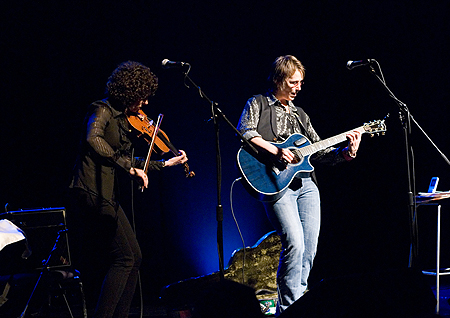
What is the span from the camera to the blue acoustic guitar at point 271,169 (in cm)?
311

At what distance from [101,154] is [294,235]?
4.54 ft

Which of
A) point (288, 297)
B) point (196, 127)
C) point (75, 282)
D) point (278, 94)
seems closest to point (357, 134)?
point (278, 94)

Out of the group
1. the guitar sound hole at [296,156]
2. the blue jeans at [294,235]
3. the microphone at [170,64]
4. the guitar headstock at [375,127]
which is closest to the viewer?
the microphone at [170,64]

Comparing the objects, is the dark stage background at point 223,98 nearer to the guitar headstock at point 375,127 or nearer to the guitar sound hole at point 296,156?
the guitar headstock at point 375,127

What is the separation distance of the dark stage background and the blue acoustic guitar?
4.10 ft

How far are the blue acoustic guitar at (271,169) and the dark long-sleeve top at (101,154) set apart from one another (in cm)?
83

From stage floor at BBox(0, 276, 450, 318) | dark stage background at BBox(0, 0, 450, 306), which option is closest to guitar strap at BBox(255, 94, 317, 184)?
dark stage background at BBox(0, 0, 450, 306)

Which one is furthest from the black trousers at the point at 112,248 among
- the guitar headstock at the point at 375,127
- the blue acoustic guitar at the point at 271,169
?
the guitar headstock at the point at 375,127

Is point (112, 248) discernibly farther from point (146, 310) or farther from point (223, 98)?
point (223, 98)

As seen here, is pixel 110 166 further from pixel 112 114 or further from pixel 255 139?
pixel 255 139

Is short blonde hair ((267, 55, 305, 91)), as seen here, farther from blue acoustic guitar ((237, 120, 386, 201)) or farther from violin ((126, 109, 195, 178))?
violin ((126, 109, 195, 178))

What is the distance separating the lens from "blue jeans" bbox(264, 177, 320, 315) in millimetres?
3047

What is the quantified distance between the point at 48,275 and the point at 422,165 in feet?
12.9

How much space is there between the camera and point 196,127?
4691mm
